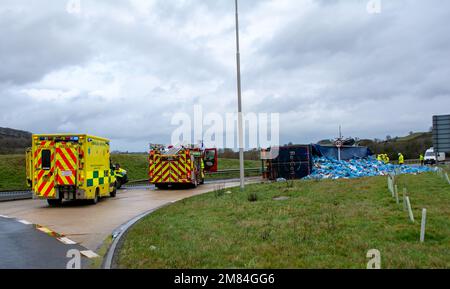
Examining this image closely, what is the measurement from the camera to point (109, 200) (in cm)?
1912

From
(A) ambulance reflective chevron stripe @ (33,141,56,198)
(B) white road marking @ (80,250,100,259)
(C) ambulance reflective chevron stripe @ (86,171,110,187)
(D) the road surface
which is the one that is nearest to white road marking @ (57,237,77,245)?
(D) the road surface

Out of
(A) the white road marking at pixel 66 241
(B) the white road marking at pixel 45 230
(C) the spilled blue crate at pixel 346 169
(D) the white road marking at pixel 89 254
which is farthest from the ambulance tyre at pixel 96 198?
(C) the spilled blue crate at pixel 346 169

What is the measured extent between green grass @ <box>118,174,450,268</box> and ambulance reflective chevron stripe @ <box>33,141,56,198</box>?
17.6 ft

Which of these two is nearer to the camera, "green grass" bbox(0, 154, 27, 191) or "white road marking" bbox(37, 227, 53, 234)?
"white road marking" bbox(37, 227, 53, 234)

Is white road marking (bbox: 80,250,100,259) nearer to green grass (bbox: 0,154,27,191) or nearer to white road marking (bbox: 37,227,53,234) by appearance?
white road marking (bbox: 37,227,53,234)

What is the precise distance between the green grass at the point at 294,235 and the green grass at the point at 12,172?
20267mm

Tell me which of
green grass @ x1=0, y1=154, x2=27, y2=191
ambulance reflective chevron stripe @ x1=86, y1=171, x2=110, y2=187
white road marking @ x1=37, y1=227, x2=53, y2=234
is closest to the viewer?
white road marking @ x1=37, y1=227, x2=53, y2=234

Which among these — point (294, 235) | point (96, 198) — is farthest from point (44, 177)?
point (294, 235)

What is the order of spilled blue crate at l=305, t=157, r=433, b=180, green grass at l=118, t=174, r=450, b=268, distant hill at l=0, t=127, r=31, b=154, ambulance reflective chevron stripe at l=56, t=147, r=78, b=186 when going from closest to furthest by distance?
green grass at l=118, t=174, r=450, b=268
ambulance reflective chevron stripe at l=56, t=147, r=78, b=186
spilled blue crate at l=305, t=157, r=433, b=180
distant hill at l=0, t=127, r=31, b=154

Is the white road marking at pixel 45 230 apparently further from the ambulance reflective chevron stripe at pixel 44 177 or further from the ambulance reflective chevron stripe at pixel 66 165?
the ambulance reflective chevron stripe at pixel 44 177

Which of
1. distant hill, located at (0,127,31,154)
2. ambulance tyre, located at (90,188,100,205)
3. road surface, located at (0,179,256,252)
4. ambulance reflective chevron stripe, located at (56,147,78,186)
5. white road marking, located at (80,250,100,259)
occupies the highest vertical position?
distant hill, located at (0,127,31,154)

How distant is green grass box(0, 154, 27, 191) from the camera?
30.1 metres
